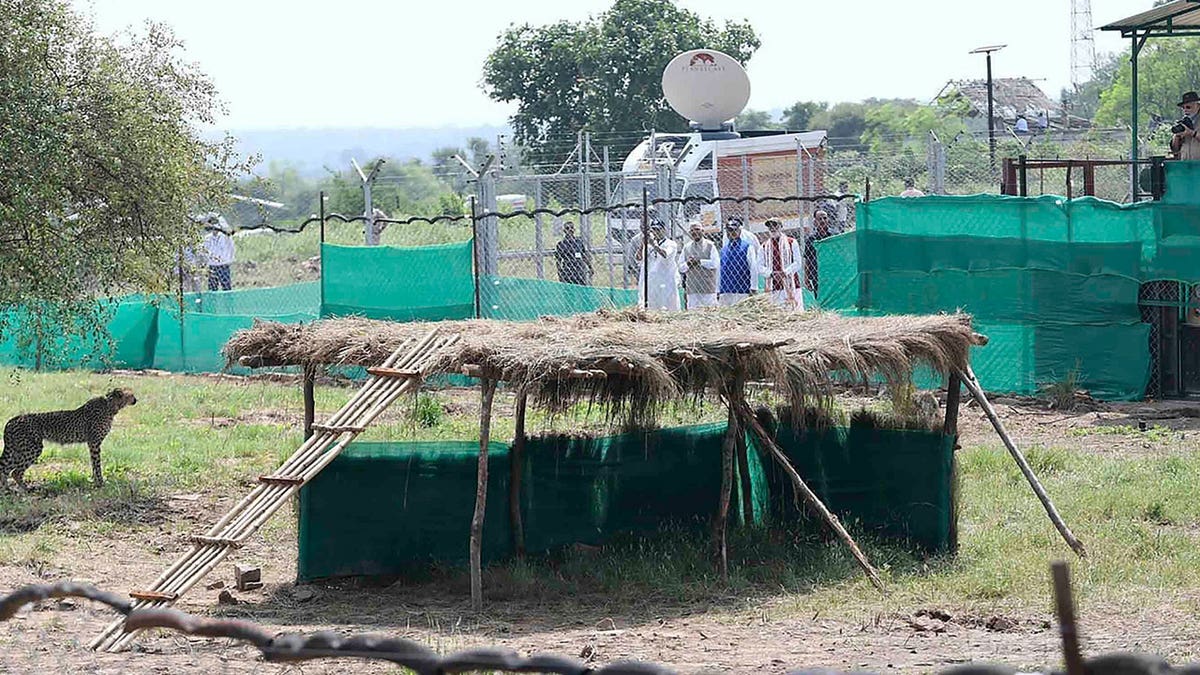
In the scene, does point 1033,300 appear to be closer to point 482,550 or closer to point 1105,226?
point 1105,226

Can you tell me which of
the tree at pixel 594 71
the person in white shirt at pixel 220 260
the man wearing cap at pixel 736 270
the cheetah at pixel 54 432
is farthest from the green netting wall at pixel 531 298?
the tree at pixel 594 71

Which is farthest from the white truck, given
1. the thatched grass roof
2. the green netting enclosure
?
the thatched grass roof

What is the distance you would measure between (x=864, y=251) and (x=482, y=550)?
351 inches

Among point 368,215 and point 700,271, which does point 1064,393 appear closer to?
point 700,271

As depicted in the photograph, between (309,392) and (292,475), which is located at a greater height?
(309,392)

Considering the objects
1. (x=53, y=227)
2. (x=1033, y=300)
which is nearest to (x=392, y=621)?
(x=53, y=227)

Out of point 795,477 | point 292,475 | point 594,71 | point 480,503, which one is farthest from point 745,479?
point 594,71

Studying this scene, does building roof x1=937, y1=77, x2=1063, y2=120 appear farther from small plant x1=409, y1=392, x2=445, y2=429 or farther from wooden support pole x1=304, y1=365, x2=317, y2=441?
wooden support pole x1=304, y1=365, x2=317, y2=441

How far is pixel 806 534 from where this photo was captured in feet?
36.3

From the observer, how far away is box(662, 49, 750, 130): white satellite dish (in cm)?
2648

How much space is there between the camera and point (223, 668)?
7.87m

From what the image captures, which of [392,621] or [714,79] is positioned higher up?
[714,79]

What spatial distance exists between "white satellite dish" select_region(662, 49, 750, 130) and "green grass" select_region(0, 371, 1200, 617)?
11.2 m

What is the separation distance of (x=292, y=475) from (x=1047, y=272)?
10417 mm
